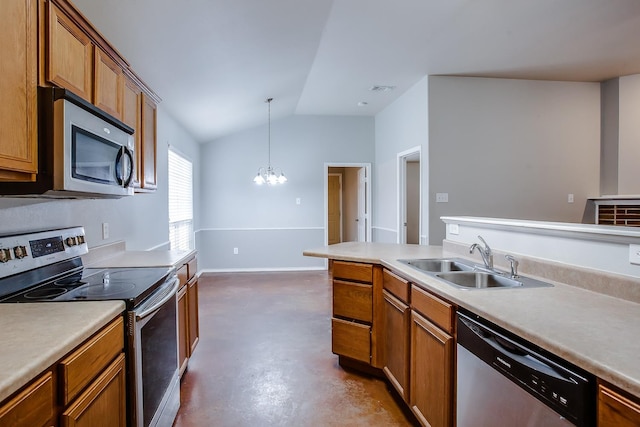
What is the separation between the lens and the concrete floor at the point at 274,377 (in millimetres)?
2070

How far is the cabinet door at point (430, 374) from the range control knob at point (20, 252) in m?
1.87

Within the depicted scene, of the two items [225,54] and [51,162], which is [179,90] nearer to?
[225,54]

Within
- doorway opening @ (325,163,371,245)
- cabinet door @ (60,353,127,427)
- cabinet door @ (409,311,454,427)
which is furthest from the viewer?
doorway opening @ (325,163,371,245)

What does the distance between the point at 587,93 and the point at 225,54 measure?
14.1ft

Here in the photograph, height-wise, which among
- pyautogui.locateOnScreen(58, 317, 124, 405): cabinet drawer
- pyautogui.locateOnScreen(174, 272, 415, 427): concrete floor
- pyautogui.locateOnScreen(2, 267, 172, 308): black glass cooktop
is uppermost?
pyautogui.locateOnScreen(2, 267, 172, 308): black glass cooktop

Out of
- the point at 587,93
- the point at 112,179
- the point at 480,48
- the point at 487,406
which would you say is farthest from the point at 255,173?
the point at 487,406

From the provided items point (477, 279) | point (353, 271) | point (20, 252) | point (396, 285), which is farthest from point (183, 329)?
point (477, 279)

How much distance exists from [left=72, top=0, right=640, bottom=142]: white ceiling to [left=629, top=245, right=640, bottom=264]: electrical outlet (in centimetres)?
206

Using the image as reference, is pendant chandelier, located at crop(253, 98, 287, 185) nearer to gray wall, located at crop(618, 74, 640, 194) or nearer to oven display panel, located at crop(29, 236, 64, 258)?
oven display panel, located at crop(29, 236, 64, 258)

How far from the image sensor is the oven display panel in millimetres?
1646

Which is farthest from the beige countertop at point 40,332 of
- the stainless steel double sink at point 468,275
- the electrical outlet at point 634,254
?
the electrical outlet at point 634,254

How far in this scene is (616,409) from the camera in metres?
0.84

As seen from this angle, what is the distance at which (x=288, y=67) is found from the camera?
3674 millimetres

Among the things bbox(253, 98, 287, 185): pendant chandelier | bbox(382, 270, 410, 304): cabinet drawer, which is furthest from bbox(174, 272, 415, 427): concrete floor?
bbox(253, 98, 287, 185): pendant chandelier
